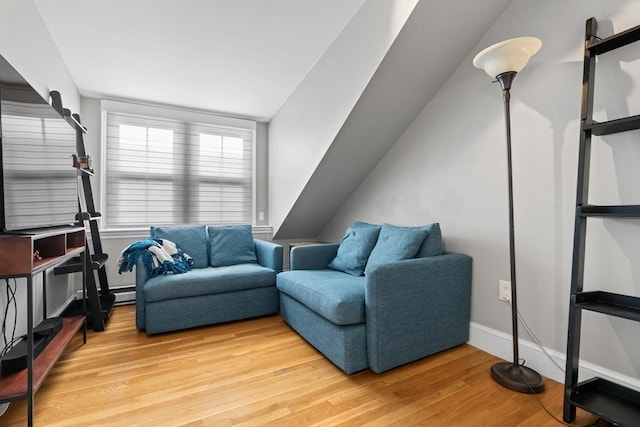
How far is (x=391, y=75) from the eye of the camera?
207cm

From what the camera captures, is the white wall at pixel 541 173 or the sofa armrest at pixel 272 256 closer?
the white wall at pixel 541 173

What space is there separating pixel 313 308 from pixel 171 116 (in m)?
2.73

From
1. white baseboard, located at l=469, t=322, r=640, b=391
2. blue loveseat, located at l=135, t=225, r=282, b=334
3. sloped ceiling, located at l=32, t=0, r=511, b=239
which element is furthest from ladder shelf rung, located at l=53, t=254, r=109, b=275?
white baseboard, located at l=469, t=322, r=640, b=391

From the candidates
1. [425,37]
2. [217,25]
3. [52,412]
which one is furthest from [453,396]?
[217,25]

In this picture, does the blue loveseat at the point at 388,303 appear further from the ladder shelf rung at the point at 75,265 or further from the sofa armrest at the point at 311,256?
the ladder shelf rung at the point at 75,265

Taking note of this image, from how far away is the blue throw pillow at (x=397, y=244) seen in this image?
203cm

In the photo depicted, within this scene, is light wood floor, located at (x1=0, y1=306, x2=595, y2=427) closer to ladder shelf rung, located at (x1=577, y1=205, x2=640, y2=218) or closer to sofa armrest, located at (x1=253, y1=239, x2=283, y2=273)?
sofa armrest, located at (x1=253, y1=239, x2=283, y2=273)

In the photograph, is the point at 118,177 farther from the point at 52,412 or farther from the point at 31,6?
the point at 52,412

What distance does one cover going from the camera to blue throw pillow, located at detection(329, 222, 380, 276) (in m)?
2.39

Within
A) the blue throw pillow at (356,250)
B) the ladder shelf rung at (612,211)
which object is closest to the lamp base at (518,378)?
the ladder shelf rung at (612,211)

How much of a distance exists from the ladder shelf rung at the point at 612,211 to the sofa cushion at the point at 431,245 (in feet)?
2.72

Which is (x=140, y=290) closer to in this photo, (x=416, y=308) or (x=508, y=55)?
(x=416, y=308)

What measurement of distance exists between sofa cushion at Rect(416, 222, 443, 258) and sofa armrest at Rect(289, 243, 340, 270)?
2.94 ft

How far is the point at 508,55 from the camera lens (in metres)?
1.52
